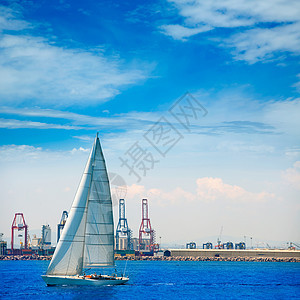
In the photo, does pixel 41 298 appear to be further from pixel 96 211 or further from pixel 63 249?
pixel 96 211

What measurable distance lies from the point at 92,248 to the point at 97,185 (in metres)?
7.83

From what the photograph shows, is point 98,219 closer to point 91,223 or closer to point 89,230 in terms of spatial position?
point 91,223

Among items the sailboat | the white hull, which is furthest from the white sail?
the white hull

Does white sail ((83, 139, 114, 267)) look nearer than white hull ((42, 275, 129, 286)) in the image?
No

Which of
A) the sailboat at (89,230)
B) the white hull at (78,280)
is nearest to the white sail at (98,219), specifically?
the sailboat at (89,230)

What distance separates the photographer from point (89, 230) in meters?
57.7

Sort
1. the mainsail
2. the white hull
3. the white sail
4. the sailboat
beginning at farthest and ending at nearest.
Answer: the white sail
the mainsail
the sailboat
the white hull

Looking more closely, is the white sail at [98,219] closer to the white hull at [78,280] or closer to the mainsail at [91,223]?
the mainsail at [91,223]

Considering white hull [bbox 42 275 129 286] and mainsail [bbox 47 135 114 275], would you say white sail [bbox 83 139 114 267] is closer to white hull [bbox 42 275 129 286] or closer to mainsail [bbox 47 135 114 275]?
mainsail [bbox 47 135 114 275]

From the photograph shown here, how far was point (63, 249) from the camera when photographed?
2240 inches

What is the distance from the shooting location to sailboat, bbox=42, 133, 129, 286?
56.8 meters

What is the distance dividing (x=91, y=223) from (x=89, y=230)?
90cm

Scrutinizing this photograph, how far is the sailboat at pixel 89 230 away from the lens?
56750 millimetres

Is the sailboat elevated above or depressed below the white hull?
above
